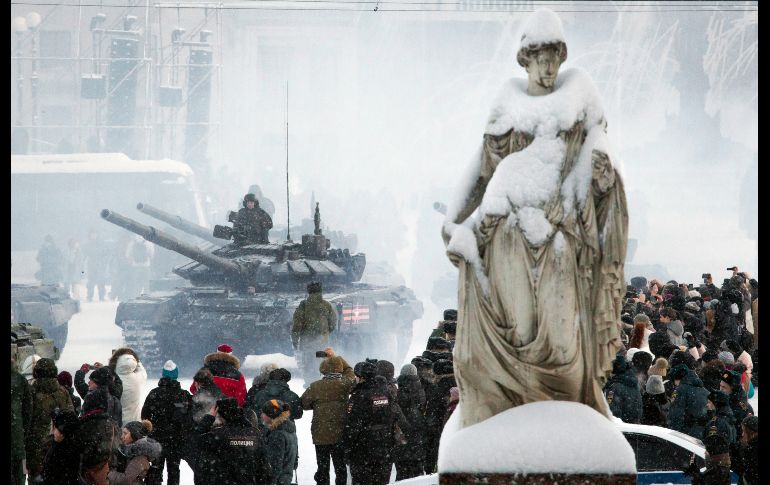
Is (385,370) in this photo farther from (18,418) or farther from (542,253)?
(542,253)

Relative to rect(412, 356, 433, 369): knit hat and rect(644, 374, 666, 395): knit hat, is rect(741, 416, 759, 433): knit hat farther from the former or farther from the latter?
rect(412, 356, 433, 369): knit hat

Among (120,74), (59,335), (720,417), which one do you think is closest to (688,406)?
(720,417)

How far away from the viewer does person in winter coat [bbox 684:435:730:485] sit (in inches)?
221

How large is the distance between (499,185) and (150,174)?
3160cm

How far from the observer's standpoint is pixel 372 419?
7707mm

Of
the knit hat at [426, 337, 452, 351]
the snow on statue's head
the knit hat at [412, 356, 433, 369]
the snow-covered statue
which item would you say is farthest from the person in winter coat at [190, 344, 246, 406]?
the snow on statue's head

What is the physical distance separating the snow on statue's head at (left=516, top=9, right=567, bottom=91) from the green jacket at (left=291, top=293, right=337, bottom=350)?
30.1ft

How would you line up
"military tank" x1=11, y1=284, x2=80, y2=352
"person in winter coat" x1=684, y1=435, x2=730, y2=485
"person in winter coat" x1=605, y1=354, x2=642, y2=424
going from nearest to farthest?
"person in winter coat" x1=684, y1=435, x2=730, y2=485 < "person in winter coat" x1=605, y1=354, x2=642, y2=424 < "military tank" x1=11, y1=284, x2=80, y2=352

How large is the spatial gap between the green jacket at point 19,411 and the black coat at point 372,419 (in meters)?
1.82

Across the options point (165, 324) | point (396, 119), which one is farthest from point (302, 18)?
point (165, 324)

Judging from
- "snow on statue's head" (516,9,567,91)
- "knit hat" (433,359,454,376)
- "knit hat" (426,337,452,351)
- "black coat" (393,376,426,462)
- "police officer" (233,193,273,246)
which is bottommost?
"black coat" (393,376,426,462)

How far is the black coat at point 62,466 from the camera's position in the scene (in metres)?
6.05

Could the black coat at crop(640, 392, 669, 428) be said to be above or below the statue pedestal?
below

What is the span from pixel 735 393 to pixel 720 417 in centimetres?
99
